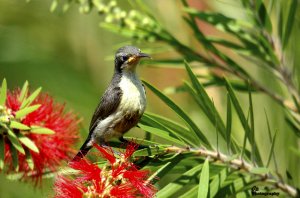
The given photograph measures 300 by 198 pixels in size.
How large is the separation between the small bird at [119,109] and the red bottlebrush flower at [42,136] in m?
0.13

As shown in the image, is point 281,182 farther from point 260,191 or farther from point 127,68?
point 127,68

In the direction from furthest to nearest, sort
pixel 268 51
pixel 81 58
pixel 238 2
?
pixel 81 58, pixel 238 2, pixel 268 51

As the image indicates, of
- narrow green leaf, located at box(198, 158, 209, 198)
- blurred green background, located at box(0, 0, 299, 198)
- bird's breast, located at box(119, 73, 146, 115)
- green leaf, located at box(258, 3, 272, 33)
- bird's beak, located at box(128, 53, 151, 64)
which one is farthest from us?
blurred green background, located at box(0, 0, 299, 198)

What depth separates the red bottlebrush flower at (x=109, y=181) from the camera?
1.39m

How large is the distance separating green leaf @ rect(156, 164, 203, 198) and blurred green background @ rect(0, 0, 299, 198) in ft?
2.13

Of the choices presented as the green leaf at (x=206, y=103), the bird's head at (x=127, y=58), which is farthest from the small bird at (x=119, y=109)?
the green leaf at (x=206, y=103)

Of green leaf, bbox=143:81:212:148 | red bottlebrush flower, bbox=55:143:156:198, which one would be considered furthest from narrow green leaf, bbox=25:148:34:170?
green leaf, bbox=143:81:212:148

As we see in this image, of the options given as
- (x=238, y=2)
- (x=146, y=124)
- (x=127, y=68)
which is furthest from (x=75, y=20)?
(x=146, y=124)

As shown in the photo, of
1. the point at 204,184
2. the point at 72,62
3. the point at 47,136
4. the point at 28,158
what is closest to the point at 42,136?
the point at 47,136

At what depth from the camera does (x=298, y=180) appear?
208cm

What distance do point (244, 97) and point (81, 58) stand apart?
1.58 m

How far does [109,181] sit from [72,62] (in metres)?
2.23

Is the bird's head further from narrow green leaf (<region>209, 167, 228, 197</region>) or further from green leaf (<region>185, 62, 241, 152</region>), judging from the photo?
narrow green leaf (<region>209, 167, 228, 197</region>)

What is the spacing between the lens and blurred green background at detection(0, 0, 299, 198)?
242cm
